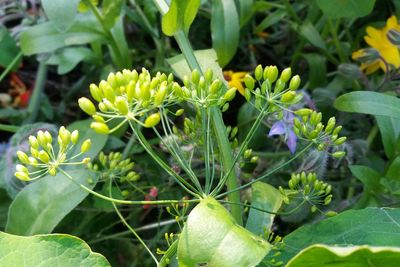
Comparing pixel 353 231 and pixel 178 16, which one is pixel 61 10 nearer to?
pixel 178 16

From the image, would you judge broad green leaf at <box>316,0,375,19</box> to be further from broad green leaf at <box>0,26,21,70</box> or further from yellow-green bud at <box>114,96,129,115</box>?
broad green leaf at <box>0,26,21,70</box>

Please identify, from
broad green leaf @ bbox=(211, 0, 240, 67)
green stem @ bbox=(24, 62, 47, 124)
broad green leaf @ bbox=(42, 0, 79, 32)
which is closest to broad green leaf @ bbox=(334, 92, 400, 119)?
broad green leaf @ bbox=(211, 0, 240, 67)

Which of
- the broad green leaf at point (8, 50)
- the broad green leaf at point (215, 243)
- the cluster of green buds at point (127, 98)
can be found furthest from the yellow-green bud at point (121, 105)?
the broad green leaf at point (8, 50)

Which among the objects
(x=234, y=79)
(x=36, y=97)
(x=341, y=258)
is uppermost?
(x=341, y=258)

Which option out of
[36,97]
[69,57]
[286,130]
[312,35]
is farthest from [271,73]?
[36,97]

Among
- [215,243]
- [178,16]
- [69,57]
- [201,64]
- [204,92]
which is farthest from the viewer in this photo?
[69,57]

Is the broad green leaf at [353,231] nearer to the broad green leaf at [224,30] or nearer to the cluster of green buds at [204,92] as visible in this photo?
the cluster of green buds at [204,92]

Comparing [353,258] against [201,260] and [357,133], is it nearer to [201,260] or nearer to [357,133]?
[201,260]
